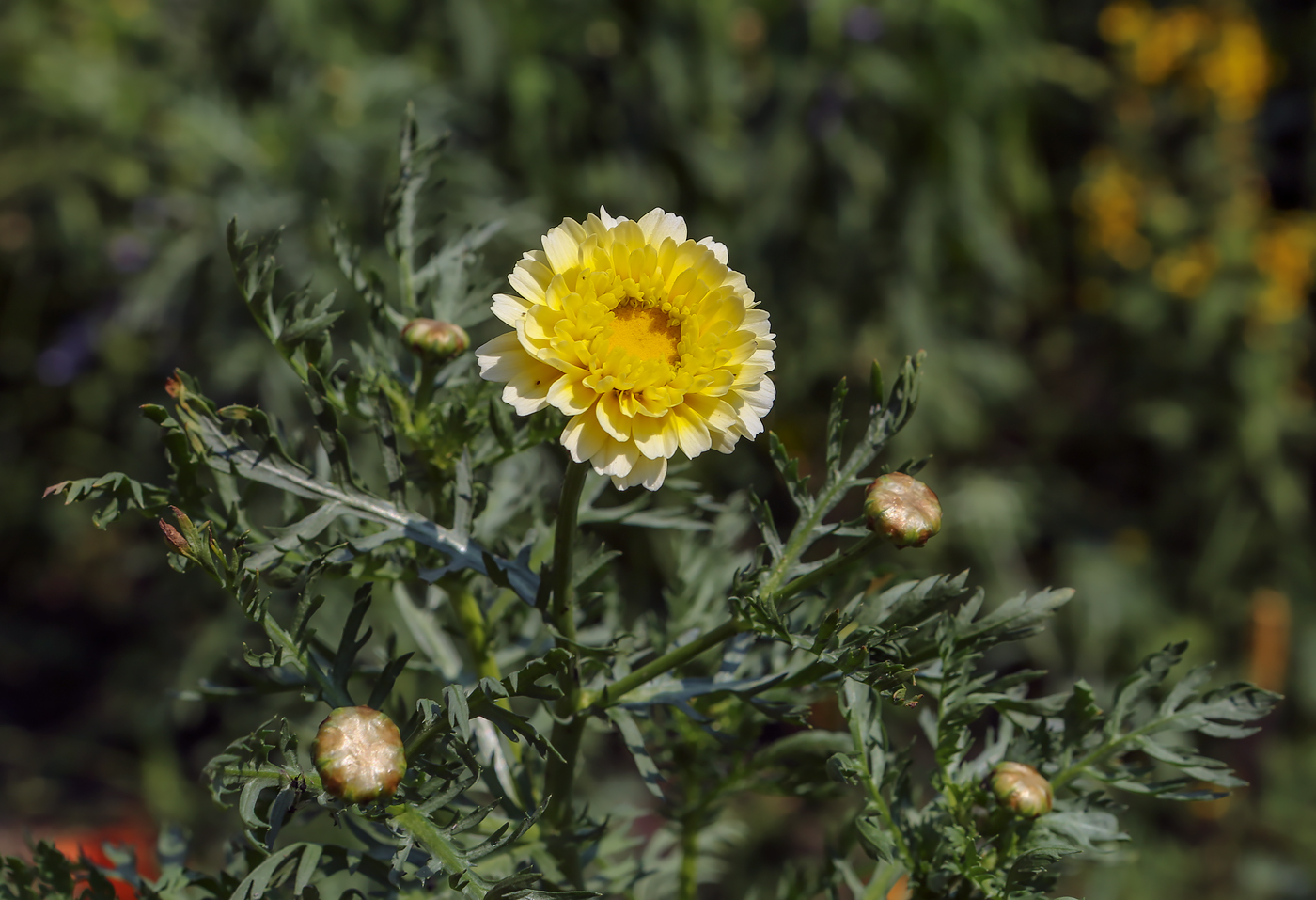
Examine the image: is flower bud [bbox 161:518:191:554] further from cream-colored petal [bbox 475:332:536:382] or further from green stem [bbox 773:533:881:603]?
green stem [bbox 773:533:881:603]

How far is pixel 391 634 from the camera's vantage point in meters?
0.68

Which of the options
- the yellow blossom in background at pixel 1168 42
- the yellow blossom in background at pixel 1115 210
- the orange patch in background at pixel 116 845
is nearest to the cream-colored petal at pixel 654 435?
the orange patch in background at pixel 116 845

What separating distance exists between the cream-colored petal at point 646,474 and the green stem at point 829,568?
0.30 feet

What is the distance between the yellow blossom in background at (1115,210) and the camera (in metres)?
2.24

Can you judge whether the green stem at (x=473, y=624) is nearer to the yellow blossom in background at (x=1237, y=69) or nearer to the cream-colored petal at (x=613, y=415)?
the cream-colored petal at (x=613, y=415)

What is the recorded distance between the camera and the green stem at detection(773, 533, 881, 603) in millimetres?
535

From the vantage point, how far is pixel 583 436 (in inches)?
19.8

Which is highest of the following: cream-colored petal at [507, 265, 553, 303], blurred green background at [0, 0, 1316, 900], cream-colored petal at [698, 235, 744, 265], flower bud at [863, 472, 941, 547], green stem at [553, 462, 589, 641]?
cream-colored petal at [698, 235, 744, 265]

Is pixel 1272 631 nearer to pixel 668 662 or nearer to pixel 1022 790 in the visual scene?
pixel 1022 790

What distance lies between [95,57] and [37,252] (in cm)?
45

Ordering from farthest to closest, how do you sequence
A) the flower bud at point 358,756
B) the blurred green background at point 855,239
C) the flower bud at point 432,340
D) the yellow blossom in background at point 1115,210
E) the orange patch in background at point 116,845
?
the yellow blossom in background at point 1115,210, the blurred green background at point 855,239, the orange patch in background at point 116,845, the flower bud at point 432,340, the flower bud at point 358,756

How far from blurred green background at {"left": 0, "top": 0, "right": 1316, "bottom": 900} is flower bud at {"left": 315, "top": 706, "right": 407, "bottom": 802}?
1445 millimetres

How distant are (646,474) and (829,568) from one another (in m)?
0.11

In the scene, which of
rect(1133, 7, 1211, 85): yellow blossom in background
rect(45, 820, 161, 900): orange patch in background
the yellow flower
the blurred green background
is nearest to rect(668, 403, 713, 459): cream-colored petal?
the yellow flower
